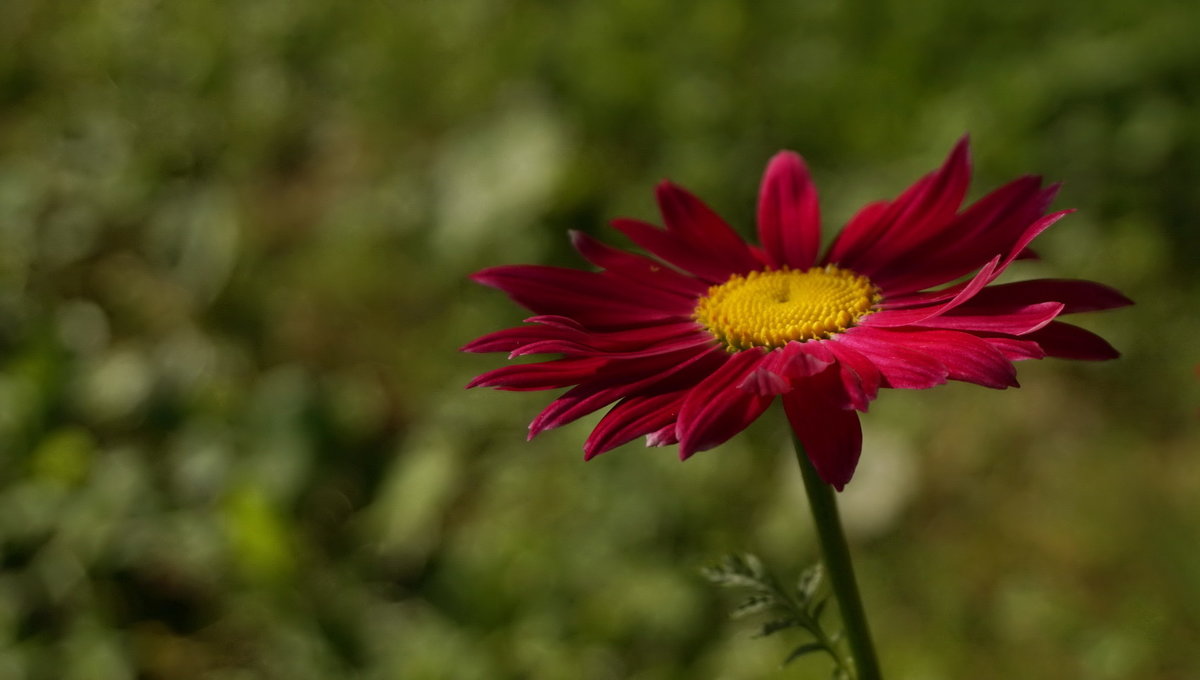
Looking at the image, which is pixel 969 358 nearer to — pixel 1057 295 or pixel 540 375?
pixel 1057 295

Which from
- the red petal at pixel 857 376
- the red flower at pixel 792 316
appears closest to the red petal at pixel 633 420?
the red flower at pixel 792 316

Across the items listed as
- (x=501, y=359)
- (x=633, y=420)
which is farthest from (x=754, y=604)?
(x=501, y=359)

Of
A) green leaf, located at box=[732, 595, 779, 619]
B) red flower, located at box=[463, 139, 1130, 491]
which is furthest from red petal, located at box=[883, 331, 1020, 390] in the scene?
green leaf, located at box=[732, 595, 779, 619]

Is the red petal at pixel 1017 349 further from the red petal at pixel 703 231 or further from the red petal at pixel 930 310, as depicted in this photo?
the red petal at pixel 703 231

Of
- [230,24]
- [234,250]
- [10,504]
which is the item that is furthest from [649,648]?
[230,24]

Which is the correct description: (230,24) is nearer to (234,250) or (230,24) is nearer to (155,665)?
(234,250)
